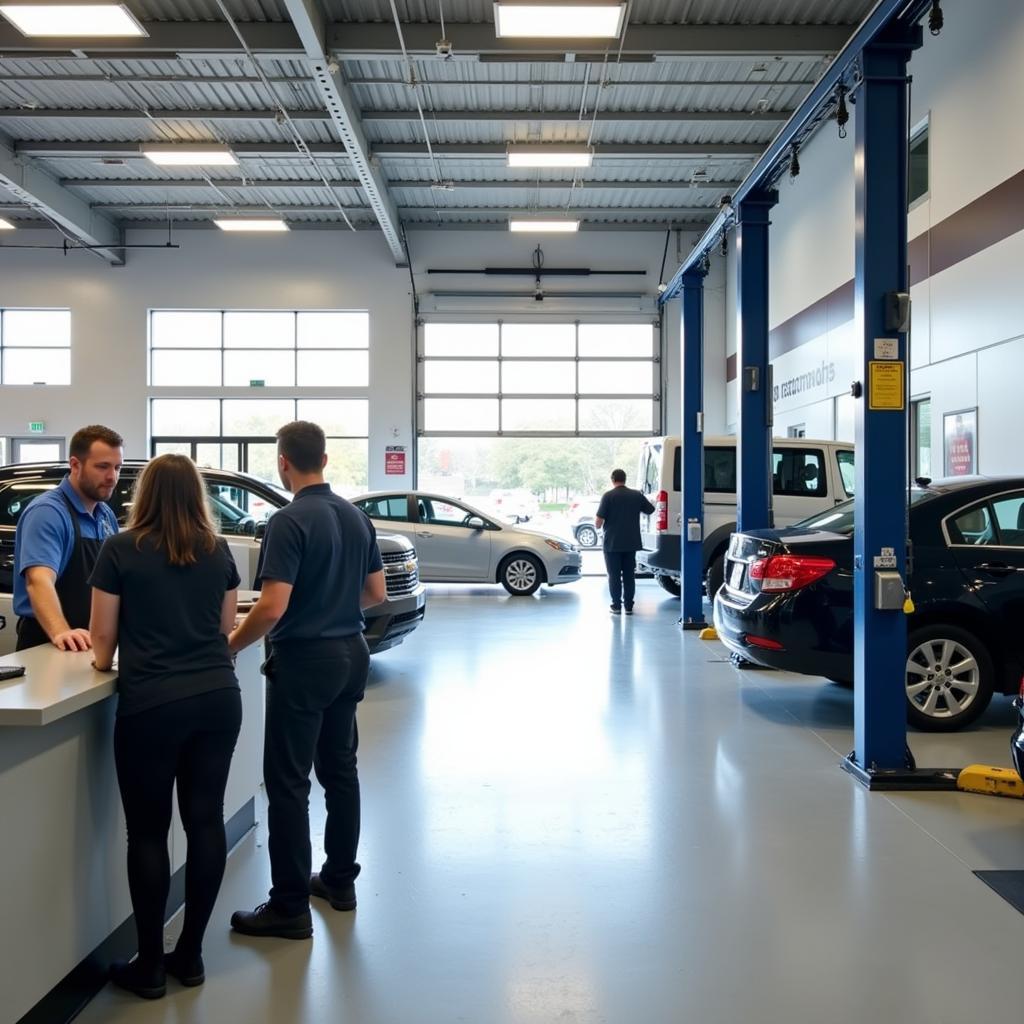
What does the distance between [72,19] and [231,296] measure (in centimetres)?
947

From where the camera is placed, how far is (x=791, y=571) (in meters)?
5.53

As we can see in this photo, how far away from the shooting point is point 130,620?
8.32ft

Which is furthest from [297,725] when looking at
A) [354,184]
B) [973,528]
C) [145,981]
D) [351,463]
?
[351,463]

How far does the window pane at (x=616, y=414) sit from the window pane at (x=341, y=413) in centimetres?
432

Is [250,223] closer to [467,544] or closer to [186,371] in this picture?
[186,371]

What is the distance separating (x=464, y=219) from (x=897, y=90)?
45.1 feet

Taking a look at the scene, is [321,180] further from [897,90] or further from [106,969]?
[106,969]

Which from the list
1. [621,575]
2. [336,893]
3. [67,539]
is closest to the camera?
[336,893]

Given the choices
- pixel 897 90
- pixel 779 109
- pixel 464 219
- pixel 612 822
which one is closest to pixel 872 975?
pixel 612 822

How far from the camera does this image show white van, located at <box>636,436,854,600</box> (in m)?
10.1

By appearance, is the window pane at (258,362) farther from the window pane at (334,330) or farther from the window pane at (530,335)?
the window pane at (530,335)

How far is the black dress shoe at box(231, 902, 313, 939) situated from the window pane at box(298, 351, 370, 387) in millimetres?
15246

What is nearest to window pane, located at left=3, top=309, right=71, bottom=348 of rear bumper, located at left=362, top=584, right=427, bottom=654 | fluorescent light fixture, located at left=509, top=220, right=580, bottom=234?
fluorescent light fixture, located at left=509, top=220, right=580, bottom=234

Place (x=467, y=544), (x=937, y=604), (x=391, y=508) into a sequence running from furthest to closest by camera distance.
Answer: (x=467, y=544) → (x=391, y=508) → (x=937, y=604)
